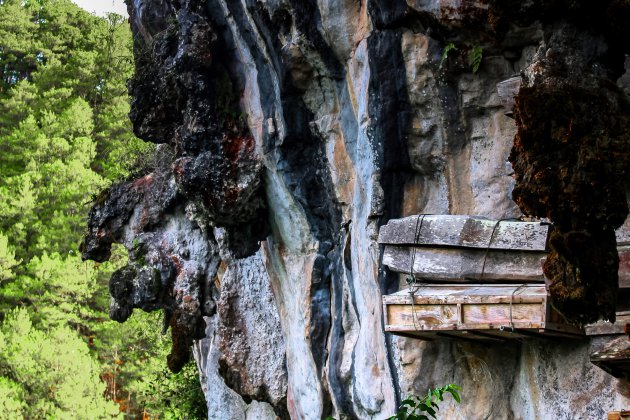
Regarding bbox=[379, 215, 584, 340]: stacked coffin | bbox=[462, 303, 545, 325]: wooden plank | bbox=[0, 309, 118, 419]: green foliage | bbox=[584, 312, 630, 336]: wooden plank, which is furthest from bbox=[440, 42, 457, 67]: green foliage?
bbox=[0, 309, 118, 419]: green foliage

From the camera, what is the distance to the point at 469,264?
830 cm

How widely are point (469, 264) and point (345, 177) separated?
11.5 feet

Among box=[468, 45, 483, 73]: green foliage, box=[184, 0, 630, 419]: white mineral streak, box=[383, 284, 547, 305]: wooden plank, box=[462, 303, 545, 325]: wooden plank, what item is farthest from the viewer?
Result: box=[468, 45, 483, 73]: green foliage

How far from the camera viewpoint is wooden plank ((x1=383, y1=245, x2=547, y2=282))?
8.00 meters

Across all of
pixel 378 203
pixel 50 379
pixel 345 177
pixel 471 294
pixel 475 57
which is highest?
pixel 475 57

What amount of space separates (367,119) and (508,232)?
2.41 metres

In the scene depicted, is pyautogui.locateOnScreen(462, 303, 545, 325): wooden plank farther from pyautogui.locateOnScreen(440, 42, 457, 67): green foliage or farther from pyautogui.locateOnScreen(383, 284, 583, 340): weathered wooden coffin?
pyautogui.locateOnScreen(440, 42, 457, 67): green foliage

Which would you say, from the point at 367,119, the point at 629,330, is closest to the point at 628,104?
the point at 629,330

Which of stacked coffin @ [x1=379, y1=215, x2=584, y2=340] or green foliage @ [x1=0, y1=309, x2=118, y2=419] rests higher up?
stacked coffin @ [x1=379, y1=215, x2=584, y2=340]

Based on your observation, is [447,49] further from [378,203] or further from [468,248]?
[468,248]

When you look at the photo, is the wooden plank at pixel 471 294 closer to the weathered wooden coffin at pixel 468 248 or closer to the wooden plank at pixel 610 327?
the weathered wooden coffin at pixel 468 248

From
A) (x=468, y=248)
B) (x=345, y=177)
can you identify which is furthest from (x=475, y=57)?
(x=345, y=177)

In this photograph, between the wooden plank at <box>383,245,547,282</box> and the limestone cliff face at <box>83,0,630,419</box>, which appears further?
the wooden plank at <box>383,245,547,282</box>

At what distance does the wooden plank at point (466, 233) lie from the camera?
26.2ft
